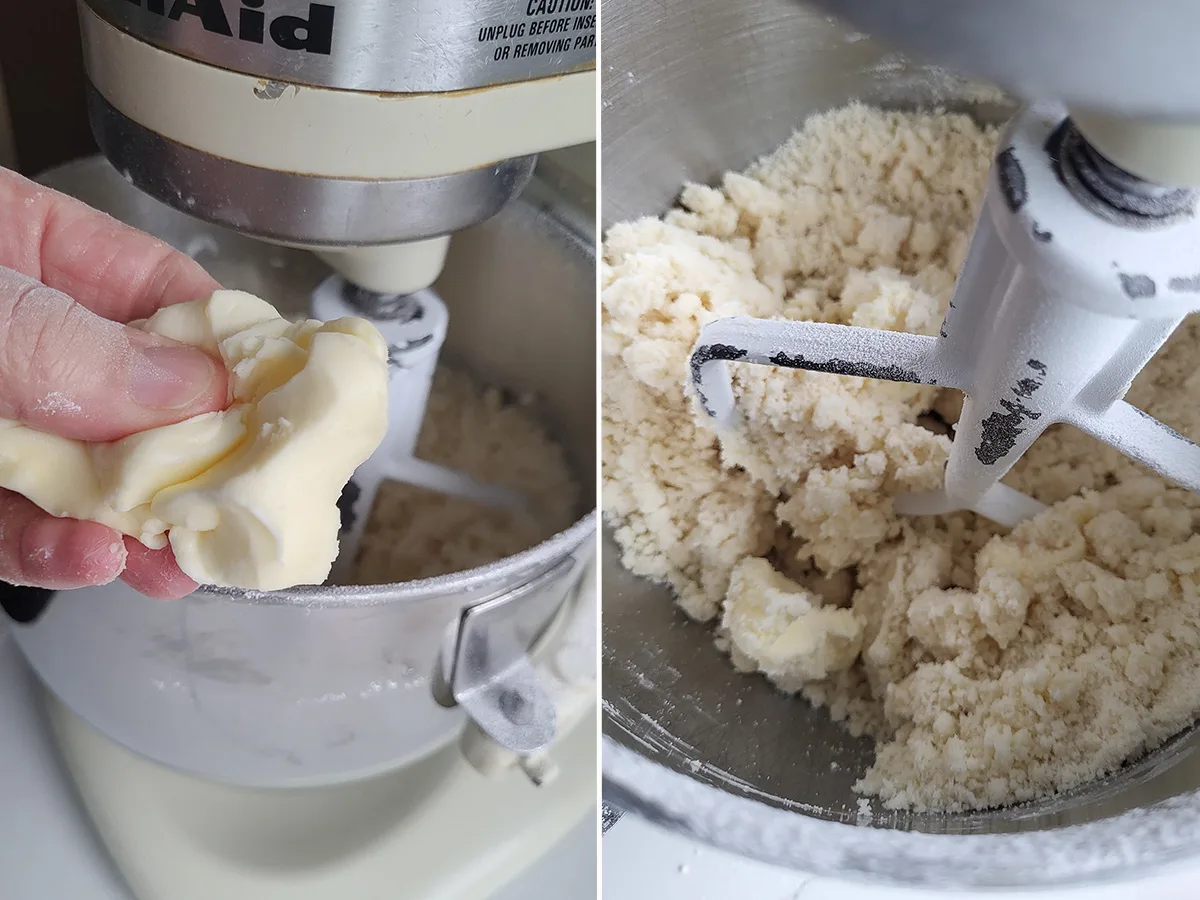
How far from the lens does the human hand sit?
1.06 feet

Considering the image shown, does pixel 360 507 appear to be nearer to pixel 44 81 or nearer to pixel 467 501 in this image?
pixel 467 501

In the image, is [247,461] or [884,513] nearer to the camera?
[247,461]

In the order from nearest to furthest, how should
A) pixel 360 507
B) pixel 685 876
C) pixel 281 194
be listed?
pixel 281 194 → pixel 685 876 → pixel 360 507

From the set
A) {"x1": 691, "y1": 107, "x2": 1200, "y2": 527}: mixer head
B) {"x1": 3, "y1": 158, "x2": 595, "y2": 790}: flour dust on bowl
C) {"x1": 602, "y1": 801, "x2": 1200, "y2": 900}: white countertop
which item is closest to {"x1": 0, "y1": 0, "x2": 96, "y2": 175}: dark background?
{"x1": 3, "y1": 158, "x2": 595, "y2": 790}: flour dust on bowl

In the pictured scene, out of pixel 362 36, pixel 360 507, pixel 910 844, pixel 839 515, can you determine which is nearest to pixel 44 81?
pixel 360 507

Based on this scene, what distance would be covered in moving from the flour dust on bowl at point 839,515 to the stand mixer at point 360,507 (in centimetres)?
8

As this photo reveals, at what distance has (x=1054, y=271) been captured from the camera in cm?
26

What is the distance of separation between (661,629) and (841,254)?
0.25 metres

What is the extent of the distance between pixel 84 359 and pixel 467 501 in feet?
1.32

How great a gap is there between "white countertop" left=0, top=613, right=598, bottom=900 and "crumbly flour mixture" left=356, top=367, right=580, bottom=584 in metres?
0.21

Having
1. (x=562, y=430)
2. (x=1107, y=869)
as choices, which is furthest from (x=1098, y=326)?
(x=562, y=430)

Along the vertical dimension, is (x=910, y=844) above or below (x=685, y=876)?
above

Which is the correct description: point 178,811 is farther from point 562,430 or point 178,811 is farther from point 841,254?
point 841,254

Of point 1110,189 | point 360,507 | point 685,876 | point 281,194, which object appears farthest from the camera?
point 360,507
